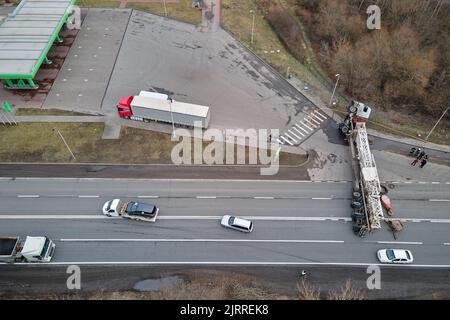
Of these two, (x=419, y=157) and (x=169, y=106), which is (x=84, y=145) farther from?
(x=419, y=157)

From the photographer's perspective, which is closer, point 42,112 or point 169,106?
point 169,106

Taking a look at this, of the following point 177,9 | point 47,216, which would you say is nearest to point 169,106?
point 47,216

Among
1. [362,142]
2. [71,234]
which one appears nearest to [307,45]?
[362,142]

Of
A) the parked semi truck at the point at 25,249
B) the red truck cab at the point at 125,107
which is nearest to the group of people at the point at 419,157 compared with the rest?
the red truck cab at the point at 125,107

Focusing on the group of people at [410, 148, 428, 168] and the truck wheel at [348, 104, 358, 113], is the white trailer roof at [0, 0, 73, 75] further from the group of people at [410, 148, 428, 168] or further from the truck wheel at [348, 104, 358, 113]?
the group of people at [410, 148, 428, 168]

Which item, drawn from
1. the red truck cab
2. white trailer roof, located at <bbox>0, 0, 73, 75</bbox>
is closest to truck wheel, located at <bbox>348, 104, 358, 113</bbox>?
the red truck cab

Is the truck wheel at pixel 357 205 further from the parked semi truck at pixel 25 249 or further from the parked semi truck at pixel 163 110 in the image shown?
the parked semi truck at pixel 25 249

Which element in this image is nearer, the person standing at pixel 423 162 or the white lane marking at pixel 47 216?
the white lane marking at pixel 47 216

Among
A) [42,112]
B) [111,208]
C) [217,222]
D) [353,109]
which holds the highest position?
[42,112]
